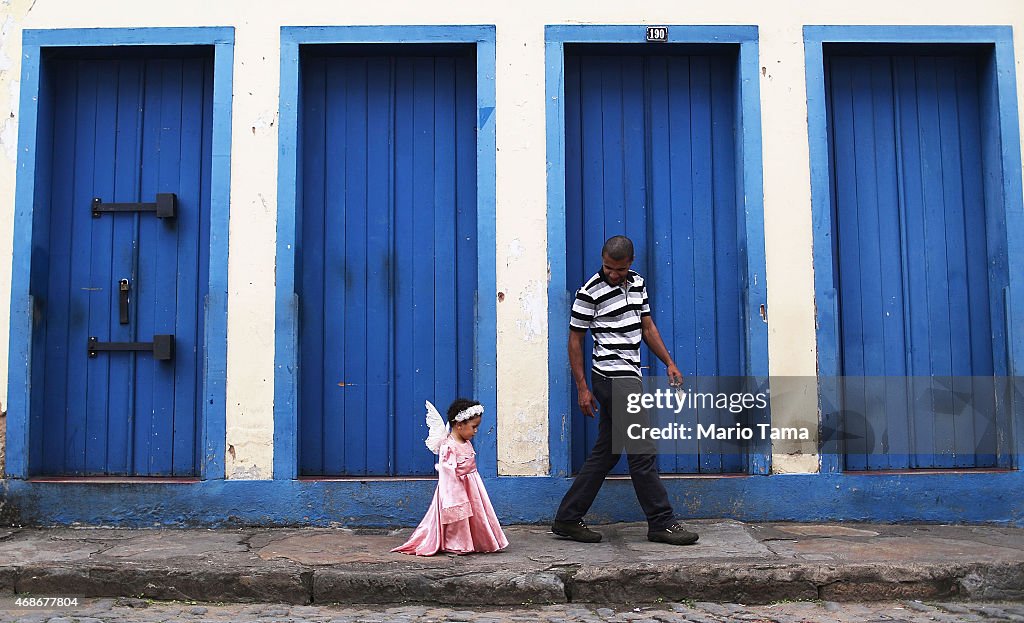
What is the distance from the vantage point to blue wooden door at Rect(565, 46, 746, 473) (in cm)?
620

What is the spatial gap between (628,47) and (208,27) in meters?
2.72

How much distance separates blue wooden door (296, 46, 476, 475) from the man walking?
1010 mm

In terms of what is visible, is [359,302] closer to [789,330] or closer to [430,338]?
[430,338]

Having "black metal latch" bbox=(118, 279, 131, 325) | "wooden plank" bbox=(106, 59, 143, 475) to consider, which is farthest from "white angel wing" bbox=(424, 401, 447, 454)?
"black metal latch" bbox=(118, 279, 131, 325)

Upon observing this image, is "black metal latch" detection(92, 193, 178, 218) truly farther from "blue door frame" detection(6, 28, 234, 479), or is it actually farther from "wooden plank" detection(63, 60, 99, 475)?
"blue door frame" detection(6, 28, 234, 479)

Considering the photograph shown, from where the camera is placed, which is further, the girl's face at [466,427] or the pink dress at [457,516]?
the girl's face at [466,427]

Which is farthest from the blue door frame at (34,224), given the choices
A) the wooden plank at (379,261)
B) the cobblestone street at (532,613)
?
the cobblestone street at (532,613)

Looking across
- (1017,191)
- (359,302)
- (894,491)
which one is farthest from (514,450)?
(1017,191)

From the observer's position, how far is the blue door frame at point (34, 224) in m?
5.91

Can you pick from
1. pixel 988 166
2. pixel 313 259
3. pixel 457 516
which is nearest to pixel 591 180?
pixel 313 259

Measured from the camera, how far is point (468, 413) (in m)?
5.09

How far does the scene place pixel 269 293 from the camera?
5965mm

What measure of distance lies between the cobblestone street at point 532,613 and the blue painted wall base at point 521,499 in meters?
1.24

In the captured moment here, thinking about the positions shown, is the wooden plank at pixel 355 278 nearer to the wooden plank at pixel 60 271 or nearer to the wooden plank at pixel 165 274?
the wooden plank at pixel 165 274
